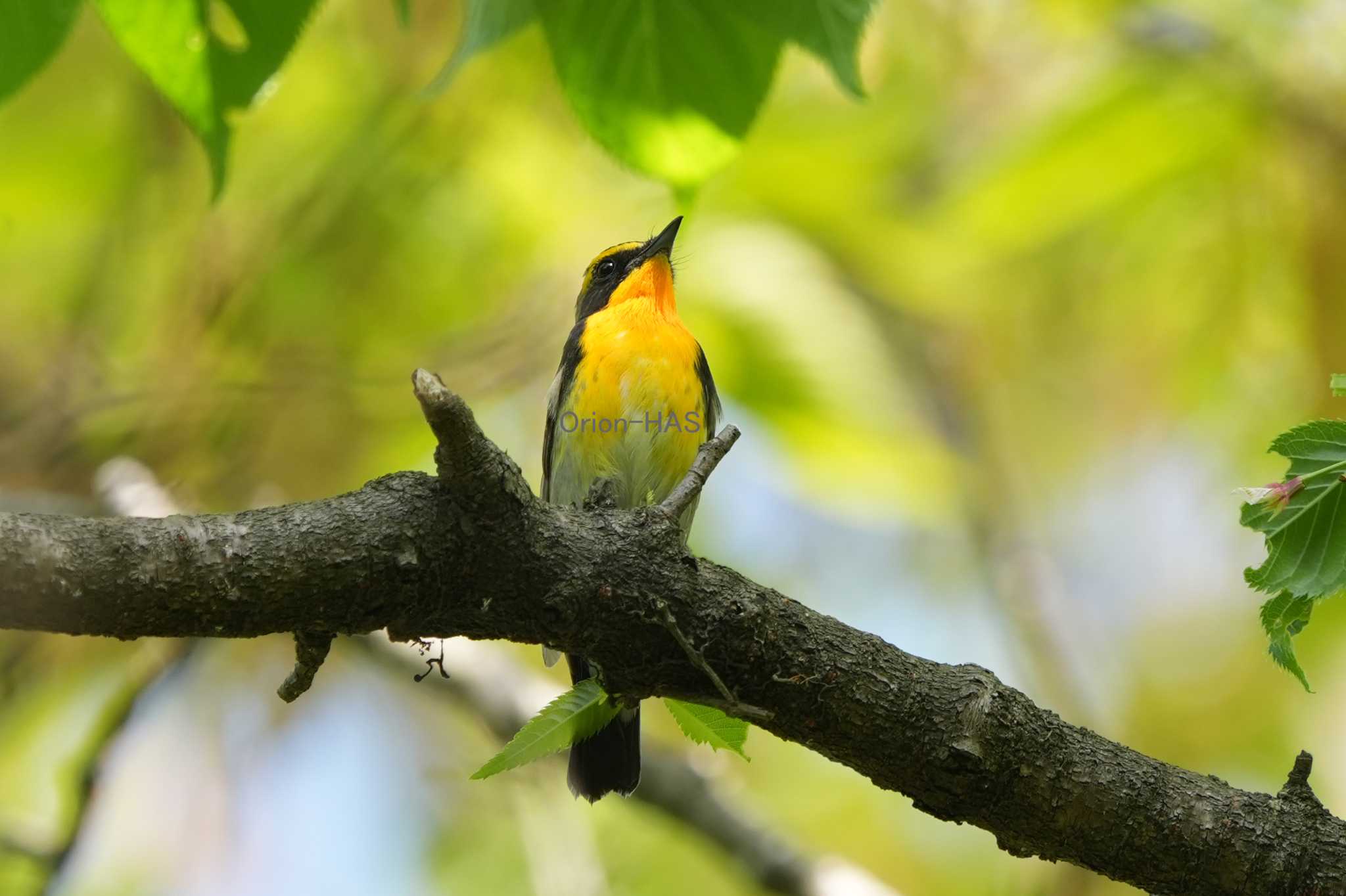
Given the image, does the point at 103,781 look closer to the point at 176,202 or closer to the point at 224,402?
the point at 224,402

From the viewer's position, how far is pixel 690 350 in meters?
5.18

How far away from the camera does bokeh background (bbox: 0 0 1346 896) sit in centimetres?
419

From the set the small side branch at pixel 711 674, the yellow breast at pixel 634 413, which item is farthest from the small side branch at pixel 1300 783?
the yellow breast at pixel 634 413

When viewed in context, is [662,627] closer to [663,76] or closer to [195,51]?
[663,76]

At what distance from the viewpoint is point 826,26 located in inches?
85.7

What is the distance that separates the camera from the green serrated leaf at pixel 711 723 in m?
2.55

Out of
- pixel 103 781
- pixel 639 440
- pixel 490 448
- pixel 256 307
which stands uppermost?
pixel 639 440

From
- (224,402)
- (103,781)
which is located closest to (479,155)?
(224,402)

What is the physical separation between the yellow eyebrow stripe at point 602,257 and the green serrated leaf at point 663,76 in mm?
2901

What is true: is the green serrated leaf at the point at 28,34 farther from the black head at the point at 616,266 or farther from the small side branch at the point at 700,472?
the black head at the point at 616,266

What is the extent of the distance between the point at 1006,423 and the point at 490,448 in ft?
25.0

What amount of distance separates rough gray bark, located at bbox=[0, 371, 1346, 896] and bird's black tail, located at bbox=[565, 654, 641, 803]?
5.52ft

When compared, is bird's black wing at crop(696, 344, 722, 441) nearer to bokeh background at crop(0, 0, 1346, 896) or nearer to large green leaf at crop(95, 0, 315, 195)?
bokeh background at crop(0, 0, 1346, 896)

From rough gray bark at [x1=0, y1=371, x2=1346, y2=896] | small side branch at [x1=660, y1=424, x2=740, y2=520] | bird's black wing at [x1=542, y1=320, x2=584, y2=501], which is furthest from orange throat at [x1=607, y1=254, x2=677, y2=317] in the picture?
rough gray bark at [x1=0, y1=371, x2=1346, y2=896]
